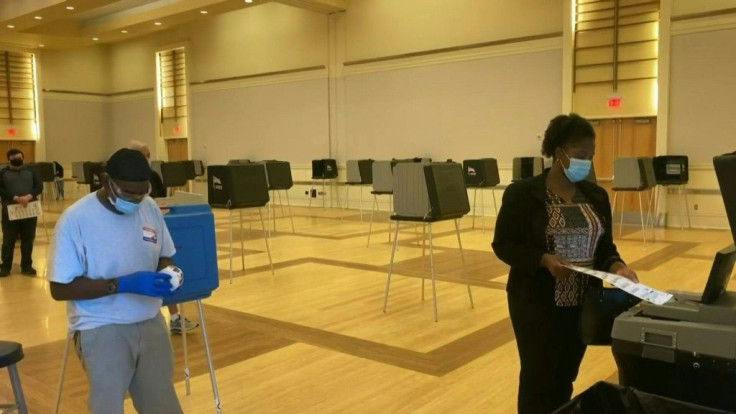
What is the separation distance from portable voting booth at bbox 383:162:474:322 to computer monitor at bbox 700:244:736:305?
3.07 meters

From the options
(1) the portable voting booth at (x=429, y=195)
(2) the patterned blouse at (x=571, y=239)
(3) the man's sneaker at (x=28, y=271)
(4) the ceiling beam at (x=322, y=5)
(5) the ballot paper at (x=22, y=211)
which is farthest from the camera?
(4) the ceiling beam at (x=322, y=5)

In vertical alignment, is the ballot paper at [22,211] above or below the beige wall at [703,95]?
below

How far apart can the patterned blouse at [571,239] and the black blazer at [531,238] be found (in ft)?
0.09

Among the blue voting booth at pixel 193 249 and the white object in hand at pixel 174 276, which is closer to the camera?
the white object in hand at pixel 174 276

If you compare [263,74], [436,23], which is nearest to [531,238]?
[436,23]

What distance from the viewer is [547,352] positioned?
2.20 meters

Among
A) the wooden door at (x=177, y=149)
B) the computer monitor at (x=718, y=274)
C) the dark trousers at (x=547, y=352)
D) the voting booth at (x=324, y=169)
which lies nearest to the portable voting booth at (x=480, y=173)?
the voting booth at (x=324, y=169)

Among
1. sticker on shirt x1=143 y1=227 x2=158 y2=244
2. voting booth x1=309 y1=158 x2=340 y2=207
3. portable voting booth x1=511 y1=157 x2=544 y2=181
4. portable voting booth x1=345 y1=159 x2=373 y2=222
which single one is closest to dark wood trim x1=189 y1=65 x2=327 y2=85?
voting booth x1=309 y1=158 x2=340 y2=207

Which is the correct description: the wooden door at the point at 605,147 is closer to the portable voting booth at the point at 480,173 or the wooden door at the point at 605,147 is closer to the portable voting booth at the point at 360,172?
the portable voting booth at the point at 480,173

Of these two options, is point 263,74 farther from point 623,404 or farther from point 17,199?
point 623,404

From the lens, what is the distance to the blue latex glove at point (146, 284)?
2039mm

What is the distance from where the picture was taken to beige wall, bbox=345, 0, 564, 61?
1141 centimetres

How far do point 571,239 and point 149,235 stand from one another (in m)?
1.50

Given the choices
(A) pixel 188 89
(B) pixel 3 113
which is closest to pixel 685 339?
(A) pixel 188 89
